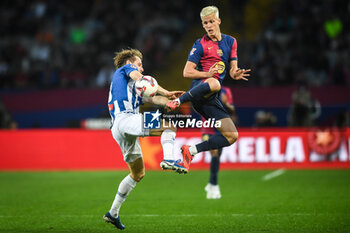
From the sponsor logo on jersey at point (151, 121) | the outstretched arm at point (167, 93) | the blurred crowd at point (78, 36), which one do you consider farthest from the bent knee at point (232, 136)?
the blurred crowd at point (78, 36)

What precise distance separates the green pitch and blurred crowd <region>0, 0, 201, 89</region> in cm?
570

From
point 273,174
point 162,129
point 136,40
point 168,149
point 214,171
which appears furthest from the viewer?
point 136,40

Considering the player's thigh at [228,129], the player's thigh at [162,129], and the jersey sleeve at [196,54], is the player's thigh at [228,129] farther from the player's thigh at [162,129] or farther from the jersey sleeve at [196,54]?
the jersey sleeve at [196,54]

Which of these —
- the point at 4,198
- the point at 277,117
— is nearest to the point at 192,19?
the point at 277,117

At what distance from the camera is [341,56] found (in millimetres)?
17469

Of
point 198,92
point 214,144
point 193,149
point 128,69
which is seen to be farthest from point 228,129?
point 128,69

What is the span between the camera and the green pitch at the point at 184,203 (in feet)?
24.9

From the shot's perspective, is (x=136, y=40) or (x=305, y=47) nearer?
(x=305, y=47)

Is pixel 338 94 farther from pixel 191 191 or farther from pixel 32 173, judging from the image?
pixel 32 173

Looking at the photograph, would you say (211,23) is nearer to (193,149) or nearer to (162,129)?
(162,129)

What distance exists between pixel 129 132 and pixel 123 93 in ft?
1.83

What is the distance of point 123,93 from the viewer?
708 cm

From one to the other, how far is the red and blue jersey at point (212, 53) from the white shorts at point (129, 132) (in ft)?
3.97

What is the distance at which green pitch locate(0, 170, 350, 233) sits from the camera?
7590 millimetres
